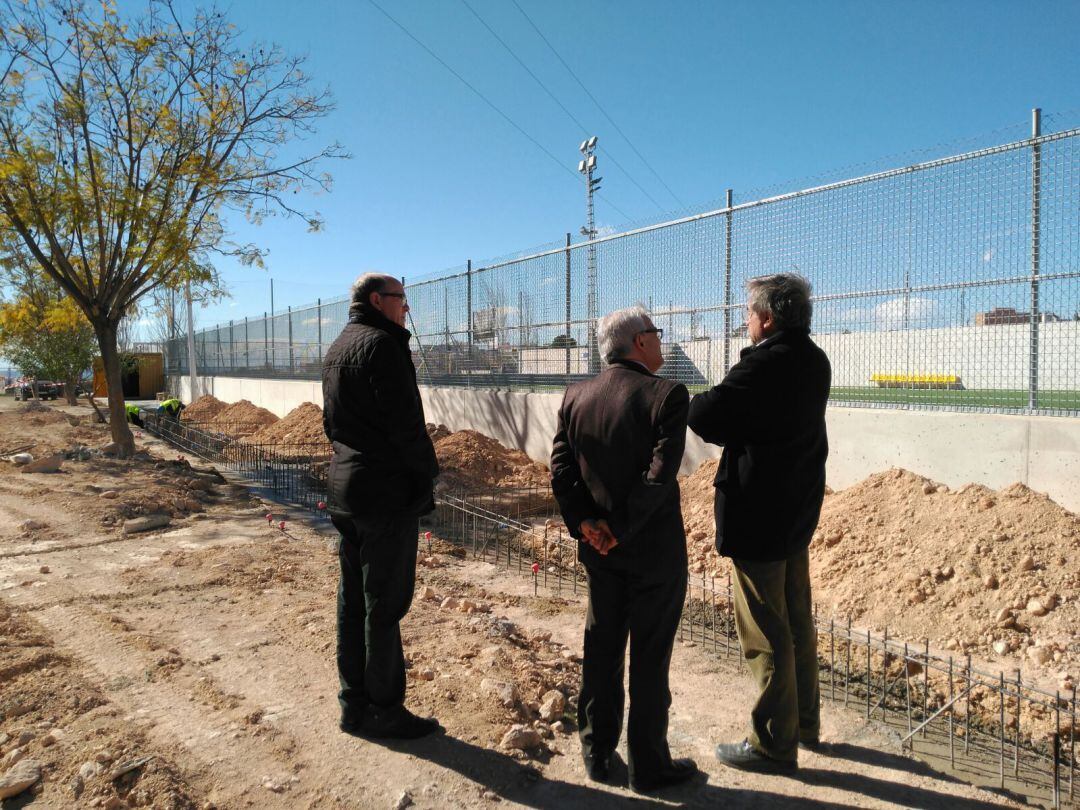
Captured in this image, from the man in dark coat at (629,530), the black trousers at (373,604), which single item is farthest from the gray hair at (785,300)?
the black trousers at (373,604)

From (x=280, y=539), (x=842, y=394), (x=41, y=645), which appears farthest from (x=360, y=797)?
(x=842, y=394)

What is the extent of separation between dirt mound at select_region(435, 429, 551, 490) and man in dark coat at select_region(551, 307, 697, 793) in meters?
7.10

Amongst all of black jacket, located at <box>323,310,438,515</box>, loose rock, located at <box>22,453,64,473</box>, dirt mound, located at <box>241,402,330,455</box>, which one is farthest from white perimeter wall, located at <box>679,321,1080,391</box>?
dirt mound, located at <box>241,402,330,455</box>

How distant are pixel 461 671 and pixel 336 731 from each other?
2.53 feet

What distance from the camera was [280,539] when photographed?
6.81 meters

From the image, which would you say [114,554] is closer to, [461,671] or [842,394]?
[461,671]

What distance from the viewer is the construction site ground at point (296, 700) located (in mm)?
2693

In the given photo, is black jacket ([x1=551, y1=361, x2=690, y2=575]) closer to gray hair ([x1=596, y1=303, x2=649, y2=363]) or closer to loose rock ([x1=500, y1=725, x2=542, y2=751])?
gray hair ([x1=596, y1=303, x2=649, y2=363])

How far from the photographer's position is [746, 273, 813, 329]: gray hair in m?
2.78

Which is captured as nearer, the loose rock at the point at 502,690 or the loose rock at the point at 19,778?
the loose rock at the point at 19,778

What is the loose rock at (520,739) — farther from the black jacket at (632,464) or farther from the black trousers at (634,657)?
the black jacket at (632,464)

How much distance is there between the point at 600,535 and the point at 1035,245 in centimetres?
489

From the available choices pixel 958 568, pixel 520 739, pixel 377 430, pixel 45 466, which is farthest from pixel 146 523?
pixel 958 568

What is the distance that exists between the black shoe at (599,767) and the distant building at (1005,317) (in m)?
4.96
